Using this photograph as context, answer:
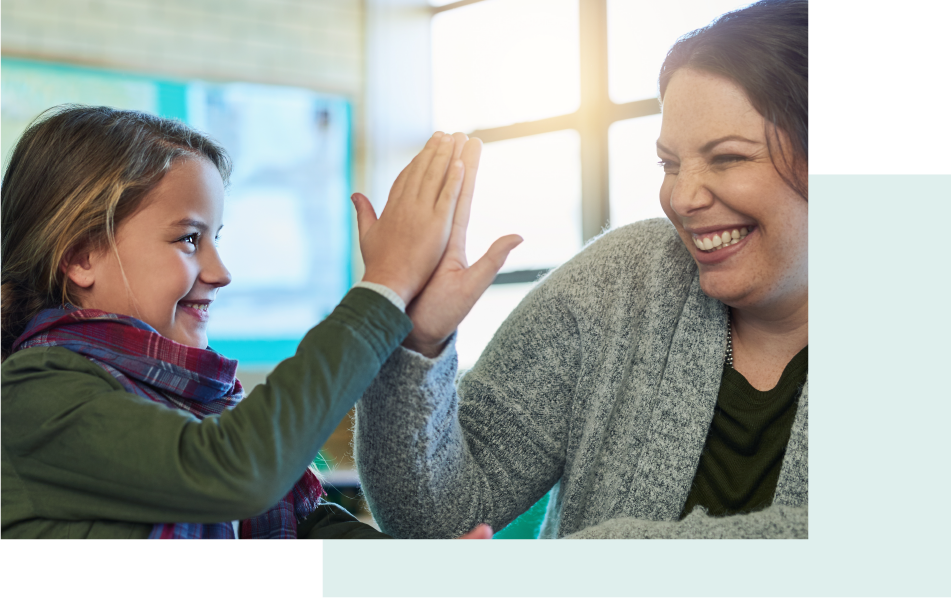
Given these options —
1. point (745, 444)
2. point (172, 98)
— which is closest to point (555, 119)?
point (172, 98)

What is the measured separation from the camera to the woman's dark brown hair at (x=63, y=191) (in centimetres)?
79

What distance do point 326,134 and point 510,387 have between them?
2.97 meters

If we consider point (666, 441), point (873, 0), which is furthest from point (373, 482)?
point (873, 0)

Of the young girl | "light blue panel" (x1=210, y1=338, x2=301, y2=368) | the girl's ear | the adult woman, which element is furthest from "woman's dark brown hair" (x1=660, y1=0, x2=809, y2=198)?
"light blue panel" (x1=210, y1=338, x2=301, y2=368)

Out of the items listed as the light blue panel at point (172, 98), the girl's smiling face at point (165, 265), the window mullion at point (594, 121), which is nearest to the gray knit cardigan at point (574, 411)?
the girl's smiling face at point (165, 265)

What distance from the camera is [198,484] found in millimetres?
578

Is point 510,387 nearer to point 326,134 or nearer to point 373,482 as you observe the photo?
point 373,482

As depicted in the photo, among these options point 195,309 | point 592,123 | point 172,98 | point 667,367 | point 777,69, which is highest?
point 172,98

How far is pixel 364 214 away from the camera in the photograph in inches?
30.5

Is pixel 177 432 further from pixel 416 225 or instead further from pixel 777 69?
pixel 777 69

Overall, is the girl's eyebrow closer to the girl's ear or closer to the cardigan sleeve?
the girl's ear

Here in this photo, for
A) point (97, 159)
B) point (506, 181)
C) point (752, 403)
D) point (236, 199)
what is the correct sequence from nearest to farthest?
point (97, 159) < point (752, 403) < point (506, 181) < point (236, 199)

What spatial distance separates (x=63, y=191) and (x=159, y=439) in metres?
0.36

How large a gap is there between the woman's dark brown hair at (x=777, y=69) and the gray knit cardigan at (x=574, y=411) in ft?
0.74
